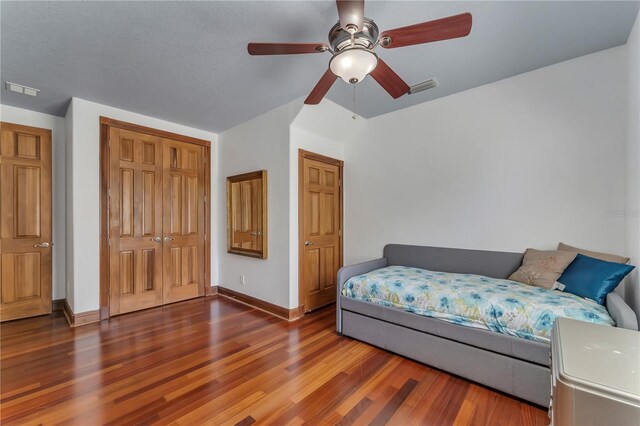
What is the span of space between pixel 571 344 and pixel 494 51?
7.70 feet

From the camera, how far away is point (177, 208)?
4.03m

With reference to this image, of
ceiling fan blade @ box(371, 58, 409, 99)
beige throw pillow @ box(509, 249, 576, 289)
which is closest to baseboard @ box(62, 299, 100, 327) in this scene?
ceiling fan blade @ box(371, 58, 409, 99)

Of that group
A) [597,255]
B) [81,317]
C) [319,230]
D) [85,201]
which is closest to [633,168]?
[597,255]

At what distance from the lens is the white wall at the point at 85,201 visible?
3.17 metres

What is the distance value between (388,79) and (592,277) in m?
2.13

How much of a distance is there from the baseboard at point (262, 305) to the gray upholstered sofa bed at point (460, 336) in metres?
0.71

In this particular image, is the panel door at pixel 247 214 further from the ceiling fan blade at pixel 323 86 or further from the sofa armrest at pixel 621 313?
the sofa armrest at pixel 621 313

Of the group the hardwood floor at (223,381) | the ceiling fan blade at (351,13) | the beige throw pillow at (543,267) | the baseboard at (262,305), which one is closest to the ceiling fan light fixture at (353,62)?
the ceiling fan blade at (351,13)

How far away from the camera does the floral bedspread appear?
6.10ft

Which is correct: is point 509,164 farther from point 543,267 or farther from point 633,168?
point 543,267

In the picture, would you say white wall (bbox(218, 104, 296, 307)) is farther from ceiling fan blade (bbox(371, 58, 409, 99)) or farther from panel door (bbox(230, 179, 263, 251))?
ceiling fan blade (bbox(371, 58, 409, 99))

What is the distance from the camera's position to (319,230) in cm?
386

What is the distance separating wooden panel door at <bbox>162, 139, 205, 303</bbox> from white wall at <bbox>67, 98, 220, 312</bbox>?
761 mm

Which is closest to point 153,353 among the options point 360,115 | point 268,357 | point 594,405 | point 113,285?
point 268,357
